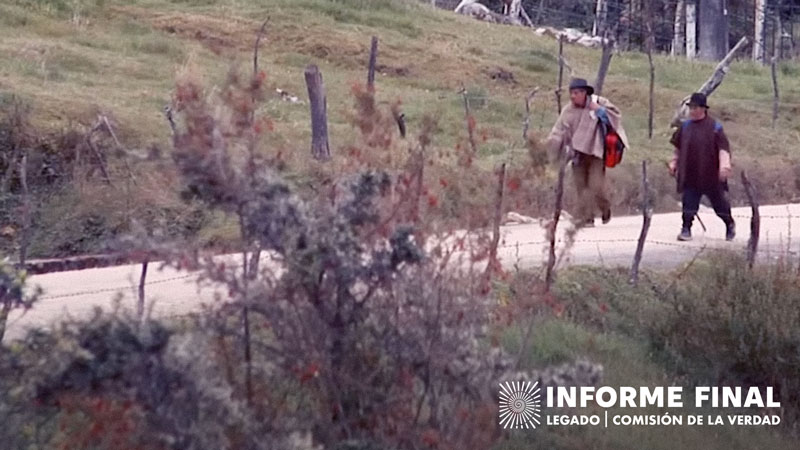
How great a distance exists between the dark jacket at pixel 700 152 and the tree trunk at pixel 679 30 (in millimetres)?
30692

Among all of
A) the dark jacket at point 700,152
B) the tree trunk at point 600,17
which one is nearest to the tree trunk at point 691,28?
the tree trunk at point 600,17

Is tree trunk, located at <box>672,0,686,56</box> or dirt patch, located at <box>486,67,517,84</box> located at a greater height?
tree trunk, located at <box>672,0,686,56</box>

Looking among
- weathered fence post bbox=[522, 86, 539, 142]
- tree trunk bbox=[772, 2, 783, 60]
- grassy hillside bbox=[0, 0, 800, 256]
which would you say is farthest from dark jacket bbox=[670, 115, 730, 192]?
tree trunk bbox=[772, 2, 783, 60]

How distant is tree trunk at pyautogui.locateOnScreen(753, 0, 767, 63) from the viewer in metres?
Result: 41.0

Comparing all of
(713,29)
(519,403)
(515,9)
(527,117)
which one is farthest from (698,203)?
(515,9)

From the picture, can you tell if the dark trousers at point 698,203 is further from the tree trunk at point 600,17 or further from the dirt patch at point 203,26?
the tree trunk at point 600,17

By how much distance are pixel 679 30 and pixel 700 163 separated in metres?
32.5

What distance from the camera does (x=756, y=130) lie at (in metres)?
24.1

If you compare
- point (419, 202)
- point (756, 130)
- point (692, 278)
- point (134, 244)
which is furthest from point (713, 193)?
point (756, 130)

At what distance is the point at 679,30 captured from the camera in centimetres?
4503

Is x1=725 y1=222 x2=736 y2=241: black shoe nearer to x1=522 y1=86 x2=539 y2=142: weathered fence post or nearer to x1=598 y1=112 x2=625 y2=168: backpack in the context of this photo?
x1=598 y1=112 x2=625 y2=168: backpack

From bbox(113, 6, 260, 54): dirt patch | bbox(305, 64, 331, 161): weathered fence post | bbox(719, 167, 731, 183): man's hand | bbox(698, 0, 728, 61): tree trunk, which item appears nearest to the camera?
bbox(719, 167, 731, 183): man's hand

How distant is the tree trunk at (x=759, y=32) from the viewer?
41031 mm

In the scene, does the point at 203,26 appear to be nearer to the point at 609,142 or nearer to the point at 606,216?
the point at 606,216
